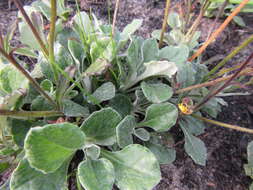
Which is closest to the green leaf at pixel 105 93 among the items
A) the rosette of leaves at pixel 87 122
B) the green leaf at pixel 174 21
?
the rosette of leaves at pixel 87 122

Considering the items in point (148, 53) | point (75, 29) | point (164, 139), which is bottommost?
point (164, 139)

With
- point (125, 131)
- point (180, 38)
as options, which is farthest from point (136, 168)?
point (180, 38)

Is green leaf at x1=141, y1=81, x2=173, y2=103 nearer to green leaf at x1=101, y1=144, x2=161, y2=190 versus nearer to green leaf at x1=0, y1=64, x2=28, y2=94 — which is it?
green leaf at x1=101, y1=144, x2=161, y2=190

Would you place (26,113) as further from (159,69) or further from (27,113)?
(159,69)

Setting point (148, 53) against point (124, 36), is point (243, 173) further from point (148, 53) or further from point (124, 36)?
point (124, 36)

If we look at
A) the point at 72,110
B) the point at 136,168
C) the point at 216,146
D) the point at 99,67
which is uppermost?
the point at 99,67

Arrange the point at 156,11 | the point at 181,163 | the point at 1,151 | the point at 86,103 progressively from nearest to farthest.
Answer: the point at 1,151
the point at 86,103
the point at 181,163
the point at 156,11

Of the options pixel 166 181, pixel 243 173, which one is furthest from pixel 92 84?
pixel 243 173
